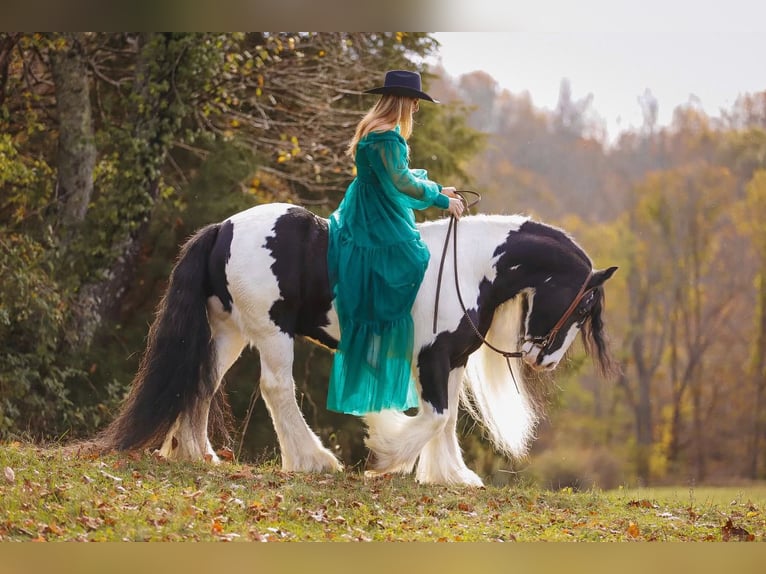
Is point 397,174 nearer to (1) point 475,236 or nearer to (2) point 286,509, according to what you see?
(1) point 475,236

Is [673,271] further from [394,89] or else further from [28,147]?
[394,89]

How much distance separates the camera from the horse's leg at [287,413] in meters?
6.32

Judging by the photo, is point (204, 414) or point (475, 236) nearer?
point (204, 414)

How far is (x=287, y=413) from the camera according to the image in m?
6.33

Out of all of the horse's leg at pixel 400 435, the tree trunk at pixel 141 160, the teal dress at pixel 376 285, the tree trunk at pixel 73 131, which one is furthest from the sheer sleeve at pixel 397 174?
the tree trunk at pixel 73 131

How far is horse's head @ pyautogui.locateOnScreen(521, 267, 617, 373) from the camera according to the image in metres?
6.62

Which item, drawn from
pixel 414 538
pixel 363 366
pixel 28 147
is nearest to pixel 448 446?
pixel 363 366

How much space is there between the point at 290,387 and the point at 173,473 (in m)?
0.91

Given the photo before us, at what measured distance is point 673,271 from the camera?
31031mm

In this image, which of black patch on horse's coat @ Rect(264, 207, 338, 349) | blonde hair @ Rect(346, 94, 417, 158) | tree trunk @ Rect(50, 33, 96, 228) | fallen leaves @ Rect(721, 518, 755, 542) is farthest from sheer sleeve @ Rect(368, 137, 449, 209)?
tree trunk @ Rect(50, 33, 96, 228)

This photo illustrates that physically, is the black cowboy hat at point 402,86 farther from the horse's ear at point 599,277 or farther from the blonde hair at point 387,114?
the horse's ear at point 599,277

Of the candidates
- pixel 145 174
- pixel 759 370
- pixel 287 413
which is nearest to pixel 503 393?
pixel 287 413

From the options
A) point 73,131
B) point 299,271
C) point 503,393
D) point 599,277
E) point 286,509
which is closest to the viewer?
point 286,509

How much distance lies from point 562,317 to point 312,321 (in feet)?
5.57
